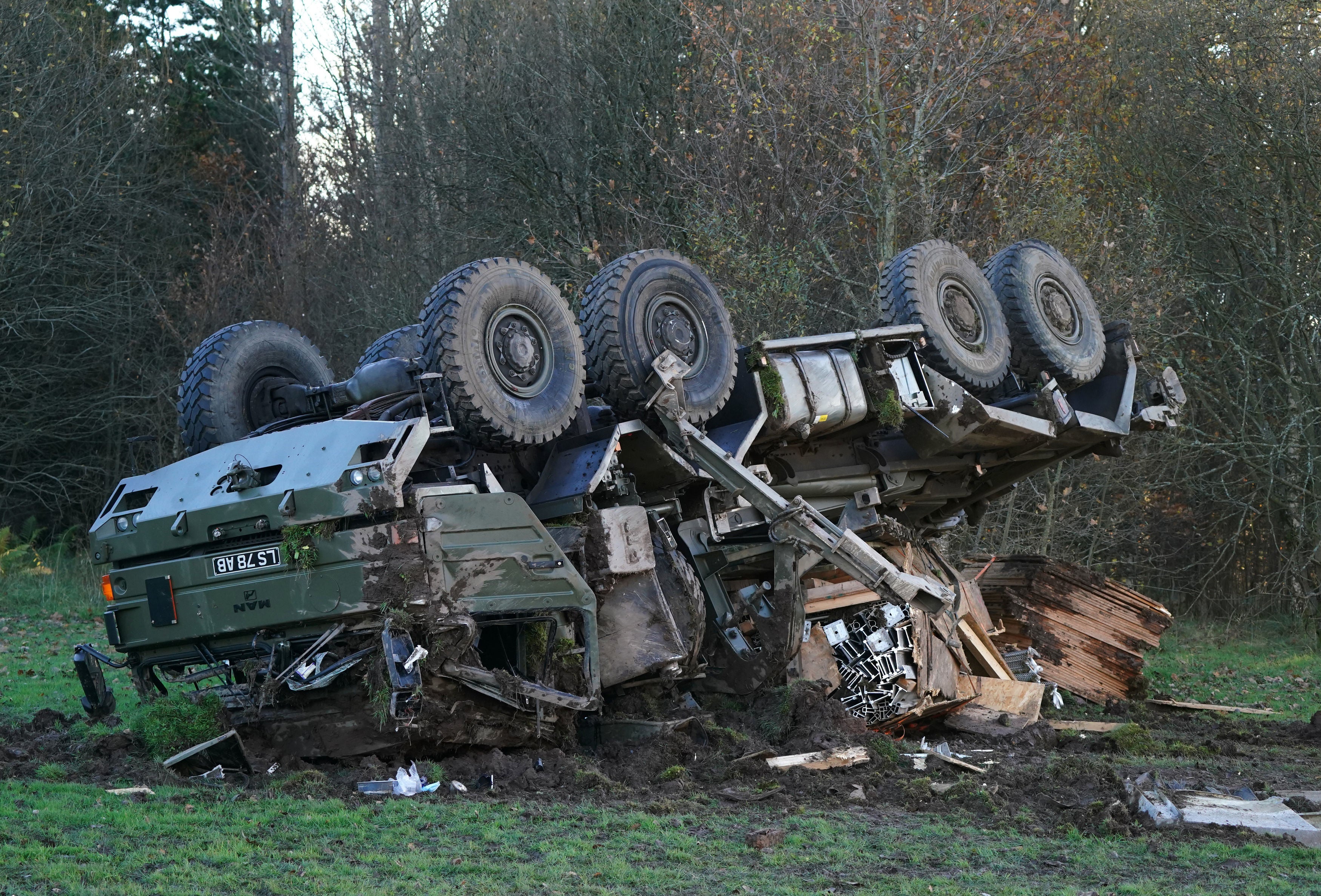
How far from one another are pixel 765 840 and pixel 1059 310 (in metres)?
6.42

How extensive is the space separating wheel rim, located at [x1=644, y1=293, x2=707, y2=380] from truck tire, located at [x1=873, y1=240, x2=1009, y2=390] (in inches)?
68.8

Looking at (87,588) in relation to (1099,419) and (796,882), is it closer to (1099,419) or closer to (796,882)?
(1099,419)

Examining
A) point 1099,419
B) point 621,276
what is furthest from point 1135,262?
point 621,276

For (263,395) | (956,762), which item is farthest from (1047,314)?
(263,395)

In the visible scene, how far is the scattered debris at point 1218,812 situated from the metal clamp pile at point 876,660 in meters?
2.32

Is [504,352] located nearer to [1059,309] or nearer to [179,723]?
[179,723]

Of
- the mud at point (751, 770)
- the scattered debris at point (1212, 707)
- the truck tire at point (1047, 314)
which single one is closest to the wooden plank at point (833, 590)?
the mud at point (751, 770)

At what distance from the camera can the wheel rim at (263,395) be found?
29.5ft

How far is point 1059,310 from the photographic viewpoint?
11.1 metres

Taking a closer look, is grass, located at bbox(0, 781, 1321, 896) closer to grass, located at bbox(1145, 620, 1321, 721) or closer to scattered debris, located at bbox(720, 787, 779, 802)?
scattered debris, located at bbox(720, 787, 779, 802)

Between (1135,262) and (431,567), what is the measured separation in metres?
12.9

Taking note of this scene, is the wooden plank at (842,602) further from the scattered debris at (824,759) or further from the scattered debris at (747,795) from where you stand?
the scattered debris at (747,795)

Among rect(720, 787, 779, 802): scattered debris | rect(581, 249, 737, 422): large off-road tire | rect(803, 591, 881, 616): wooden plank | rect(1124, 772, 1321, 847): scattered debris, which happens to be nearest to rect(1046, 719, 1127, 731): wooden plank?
rect(803, 591, 881, 616): wooden plank

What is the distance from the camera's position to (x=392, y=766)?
7.50 m
